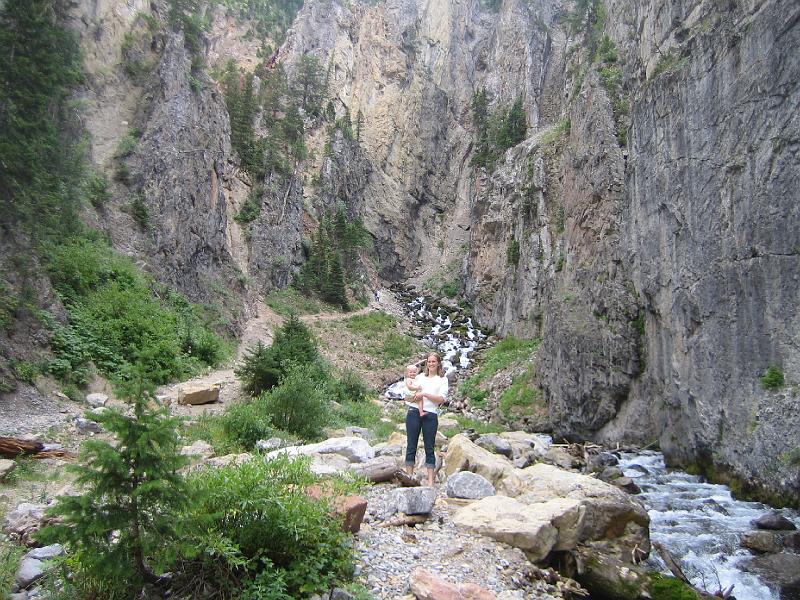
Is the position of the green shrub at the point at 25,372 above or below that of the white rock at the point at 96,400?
above

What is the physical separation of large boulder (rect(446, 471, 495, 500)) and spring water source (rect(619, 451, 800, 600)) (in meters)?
2.70

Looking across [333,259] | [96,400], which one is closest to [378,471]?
[96,400]

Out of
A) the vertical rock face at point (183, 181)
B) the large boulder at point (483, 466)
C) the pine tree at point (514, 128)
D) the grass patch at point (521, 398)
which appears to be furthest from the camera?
the pine tree at point (514, 128)

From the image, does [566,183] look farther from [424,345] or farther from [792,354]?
[792,354]

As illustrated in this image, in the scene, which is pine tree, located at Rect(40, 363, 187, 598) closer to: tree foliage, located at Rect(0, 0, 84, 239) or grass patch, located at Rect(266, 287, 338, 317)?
tree foliage, located at Rect(0, 0, 84, 239)

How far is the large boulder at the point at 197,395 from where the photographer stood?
47.9ft

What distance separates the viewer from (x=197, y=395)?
14703mm

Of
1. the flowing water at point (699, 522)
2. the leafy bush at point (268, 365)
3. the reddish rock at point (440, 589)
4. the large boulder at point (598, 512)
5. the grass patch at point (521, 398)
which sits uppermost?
the leafy bush at point (268, 365)

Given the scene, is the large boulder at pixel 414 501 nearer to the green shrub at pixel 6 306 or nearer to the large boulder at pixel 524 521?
the large boulder at pixel 524 521

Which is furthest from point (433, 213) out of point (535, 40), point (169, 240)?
point (169, 240)

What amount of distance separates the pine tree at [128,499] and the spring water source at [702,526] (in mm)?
7249

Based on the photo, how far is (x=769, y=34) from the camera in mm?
12992

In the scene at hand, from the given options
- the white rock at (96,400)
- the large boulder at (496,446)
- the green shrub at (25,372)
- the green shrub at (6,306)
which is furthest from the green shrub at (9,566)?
the large boulder at (496,446)

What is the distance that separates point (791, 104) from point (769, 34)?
84.9 inches
